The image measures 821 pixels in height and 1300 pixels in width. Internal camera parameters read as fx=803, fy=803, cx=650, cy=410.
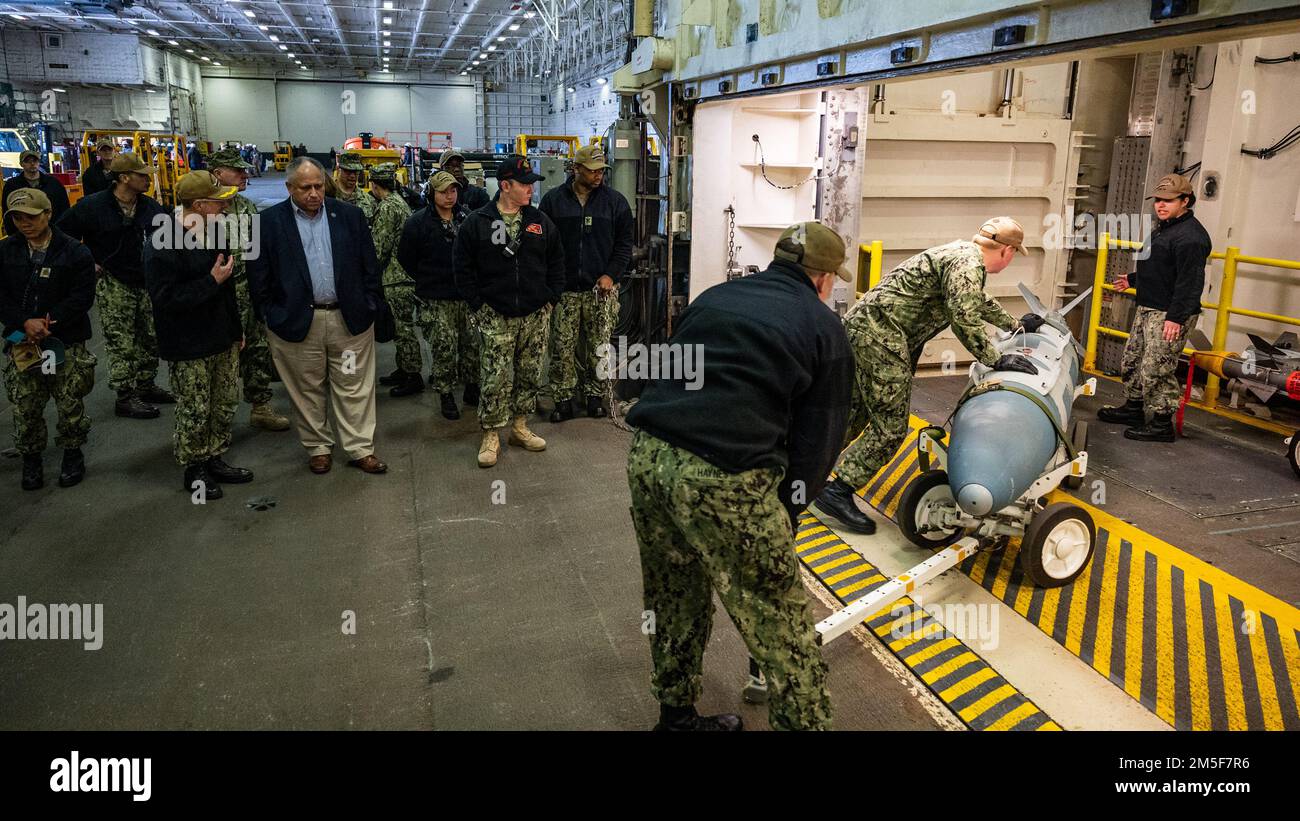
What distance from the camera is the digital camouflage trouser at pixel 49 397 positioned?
5.36m

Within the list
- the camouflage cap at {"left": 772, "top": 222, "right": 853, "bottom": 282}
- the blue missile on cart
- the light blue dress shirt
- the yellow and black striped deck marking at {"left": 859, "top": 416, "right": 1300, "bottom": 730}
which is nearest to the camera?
the camouflage cap at {"left": 772, "top": 222, "right": 853, "bottom": 282}

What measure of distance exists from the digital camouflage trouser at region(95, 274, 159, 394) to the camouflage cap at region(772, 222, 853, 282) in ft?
20.3

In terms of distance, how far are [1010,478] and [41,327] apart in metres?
5.98

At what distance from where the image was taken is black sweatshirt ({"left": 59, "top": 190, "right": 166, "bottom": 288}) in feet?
21.8

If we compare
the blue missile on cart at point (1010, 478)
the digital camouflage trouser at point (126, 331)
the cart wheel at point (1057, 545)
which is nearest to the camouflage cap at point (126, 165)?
the digital camouflage trouser at point (126, 331)

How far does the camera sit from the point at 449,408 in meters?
7.25

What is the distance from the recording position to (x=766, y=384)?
8.00 feet

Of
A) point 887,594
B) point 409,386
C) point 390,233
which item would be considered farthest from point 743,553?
point 390,233

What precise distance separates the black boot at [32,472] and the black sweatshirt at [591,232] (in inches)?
158

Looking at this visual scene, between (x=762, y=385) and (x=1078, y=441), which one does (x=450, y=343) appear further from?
(x=762, y=385)

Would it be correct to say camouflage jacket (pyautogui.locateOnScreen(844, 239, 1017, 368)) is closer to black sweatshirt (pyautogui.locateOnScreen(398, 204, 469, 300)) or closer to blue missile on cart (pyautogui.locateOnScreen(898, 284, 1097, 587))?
blue missile on cart (pyautogui.locateOnScreen(898, 284, 1097, 587))

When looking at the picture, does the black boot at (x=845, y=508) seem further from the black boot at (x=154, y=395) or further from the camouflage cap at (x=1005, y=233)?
the black boot at (x=154, y=395)

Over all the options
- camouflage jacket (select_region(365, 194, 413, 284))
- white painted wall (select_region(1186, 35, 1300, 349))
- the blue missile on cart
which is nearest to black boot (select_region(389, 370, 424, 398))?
camouflage jacket (select_region(365, 194, 413, 284))

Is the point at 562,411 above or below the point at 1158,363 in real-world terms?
below
